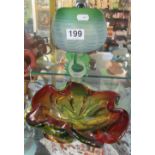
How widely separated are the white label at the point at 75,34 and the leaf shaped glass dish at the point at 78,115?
14 cm

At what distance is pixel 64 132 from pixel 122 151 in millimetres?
184

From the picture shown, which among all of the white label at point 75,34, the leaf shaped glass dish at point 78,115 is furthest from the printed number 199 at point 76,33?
the leaf shaped glass dish at point 78,115

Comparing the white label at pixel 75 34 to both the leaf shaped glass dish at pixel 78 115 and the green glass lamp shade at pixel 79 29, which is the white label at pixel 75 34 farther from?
the leaf shaped glass dish at pixel 78 115

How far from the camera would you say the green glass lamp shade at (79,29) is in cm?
100

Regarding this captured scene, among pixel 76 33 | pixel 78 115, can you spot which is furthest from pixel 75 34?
pixel 78 115

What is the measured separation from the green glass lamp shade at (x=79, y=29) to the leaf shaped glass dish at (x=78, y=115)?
12cm

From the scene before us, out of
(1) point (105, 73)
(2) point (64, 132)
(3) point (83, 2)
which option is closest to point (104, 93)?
(1) point (105, 73)

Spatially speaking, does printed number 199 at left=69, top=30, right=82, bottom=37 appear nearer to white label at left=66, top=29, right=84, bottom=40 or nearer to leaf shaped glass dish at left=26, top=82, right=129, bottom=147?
white label at left=66, top=29, right=84, bottom=40

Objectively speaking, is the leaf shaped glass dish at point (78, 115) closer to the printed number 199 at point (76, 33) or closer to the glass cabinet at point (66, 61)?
the glass cabinet at point (66, 61)

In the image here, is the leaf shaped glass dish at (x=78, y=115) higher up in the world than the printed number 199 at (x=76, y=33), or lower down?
lower down

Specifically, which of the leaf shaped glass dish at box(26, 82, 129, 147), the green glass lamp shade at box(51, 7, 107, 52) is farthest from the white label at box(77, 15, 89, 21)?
the leaf shaped glass dish at box(26, 82, 129, 147)

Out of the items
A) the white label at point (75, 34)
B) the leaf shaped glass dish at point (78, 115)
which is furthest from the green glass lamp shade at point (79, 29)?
the leaf shaped glass dish at point (78, 115)

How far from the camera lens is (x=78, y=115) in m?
1.03

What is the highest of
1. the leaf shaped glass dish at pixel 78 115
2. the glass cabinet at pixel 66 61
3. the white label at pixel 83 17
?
the white label at pixel 83 17
